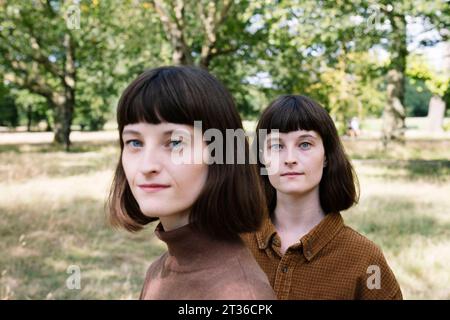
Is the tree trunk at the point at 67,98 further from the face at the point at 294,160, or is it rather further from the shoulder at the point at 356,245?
the shoulder at the point at 356,245

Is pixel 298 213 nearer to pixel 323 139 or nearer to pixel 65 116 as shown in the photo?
pixel 323 139

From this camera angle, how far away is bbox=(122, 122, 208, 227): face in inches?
49.6

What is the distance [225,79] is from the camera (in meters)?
23.2

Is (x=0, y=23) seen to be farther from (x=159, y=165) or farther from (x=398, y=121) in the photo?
(x=159, y=165)

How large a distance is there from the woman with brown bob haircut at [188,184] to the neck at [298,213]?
Answer: 0.79 m

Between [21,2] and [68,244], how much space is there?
46.0 ft

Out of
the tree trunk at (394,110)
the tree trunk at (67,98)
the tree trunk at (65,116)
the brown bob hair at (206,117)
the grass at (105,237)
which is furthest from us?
the tree trunk at (65,116)

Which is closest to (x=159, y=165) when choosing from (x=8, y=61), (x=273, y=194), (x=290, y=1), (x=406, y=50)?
(x=273, y=194)

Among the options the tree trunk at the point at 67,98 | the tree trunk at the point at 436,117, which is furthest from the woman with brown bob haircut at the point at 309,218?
the tree trunk at the point at 436,117

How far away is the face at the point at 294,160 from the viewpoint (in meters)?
2.13

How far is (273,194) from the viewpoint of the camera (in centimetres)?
233

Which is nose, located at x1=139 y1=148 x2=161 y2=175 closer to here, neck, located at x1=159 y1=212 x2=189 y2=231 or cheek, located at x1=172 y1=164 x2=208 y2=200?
cheek, located at x1=172 y1=164 x2=208 y2=200

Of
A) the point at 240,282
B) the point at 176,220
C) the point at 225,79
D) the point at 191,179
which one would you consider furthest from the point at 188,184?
the point at 225,79

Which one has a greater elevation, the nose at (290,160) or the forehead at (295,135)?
the forehead at (295,135)
